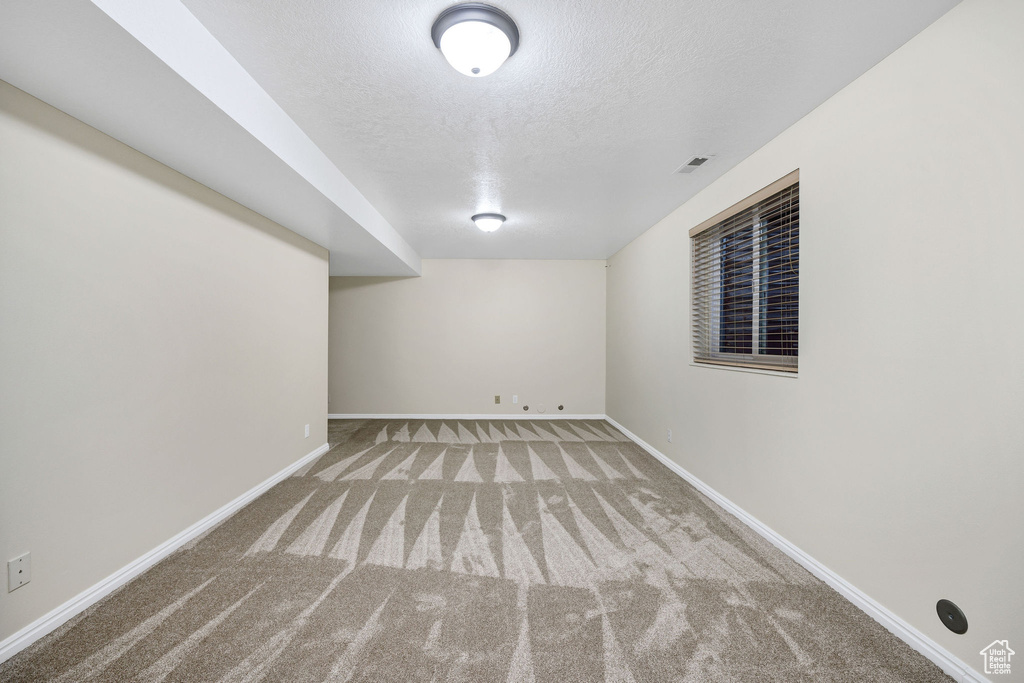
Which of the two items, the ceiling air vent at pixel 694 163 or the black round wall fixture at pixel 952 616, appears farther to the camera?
the ceiling air vent at pixel 694 163

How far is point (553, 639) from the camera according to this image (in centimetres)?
171

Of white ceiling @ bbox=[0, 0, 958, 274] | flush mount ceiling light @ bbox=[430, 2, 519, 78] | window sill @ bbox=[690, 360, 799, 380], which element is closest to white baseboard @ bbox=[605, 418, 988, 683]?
window sill @ bbox=[690, 360, 799, 380]

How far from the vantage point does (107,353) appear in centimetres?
204

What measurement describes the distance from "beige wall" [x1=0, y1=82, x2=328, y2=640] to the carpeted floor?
0.30m

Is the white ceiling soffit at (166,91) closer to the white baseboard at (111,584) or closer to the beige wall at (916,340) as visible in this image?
the white baseboard at (111,584)

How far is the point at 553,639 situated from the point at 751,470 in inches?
69.5

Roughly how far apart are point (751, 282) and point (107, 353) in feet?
12.2

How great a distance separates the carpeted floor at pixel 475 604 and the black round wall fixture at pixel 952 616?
0.18m

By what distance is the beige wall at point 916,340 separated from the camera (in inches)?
55.7

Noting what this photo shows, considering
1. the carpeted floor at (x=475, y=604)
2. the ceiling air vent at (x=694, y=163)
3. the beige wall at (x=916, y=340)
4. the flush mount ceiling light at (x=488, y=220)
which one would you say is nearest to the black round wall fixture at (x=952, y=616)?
the beige wall at (x=916, y=340)

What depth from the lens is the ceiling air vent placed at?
9.48 ft

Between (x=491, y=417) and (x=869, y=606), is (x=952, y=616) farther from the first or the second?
(x=491, y=417)

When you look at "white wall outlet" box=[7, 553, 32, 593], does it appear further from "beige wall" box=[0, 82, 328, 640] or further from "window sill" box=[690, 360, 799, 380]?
"window sill" box=[690, 360, 799, 380]

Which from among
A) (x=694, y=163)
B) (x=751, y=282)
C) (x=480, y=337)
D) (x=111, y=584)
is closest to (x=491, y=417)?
(x=480, y=337)
